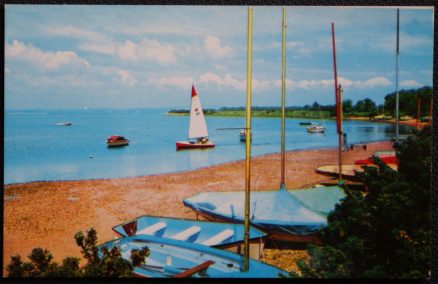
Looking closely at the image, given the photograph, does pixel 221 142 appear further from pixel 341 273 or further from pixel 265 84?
pixel 341 273

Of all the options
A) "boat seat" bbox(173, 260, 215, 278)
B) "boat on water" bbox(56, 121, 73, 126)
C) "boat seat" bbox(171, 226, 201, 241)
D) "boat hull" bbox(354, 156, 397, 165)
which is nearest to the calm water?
"boat on water" bbox(56, 121, 73, 126)

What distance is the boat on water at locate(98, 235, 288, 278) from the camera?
9.24ft

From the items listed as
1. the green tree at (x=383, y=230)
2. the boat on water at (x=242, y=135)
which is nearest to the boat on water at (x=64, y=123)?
the boat on water at (x=242, y=135)

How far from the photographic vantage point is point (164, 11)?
9.30ft

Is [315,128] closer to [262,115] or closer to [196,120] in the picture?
[262,115]

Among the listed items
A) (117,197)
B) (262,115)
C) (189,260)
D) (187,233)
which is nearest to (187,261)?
(189,260)

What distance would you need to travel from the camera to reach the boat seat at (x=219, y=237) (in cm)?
292

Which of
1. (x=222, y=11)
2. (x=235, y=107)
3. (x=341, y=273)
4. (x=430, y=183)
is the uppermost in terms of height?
(x=222, y=11)

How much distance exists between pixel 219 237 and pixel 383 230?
955 mm

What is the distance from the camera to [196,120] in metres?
3.03

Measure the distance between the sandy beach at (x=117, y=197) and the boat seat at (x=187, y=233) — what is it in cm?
9

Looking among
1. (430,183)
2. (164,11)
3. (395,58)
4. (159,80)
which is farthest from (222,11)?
(430,183)

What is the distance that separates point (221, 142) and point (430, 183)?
1.25 meters

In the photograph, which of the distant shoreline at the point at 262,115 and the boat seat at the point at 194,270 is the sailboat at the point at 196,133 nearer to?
the distant shoreline at the point at 262,115
